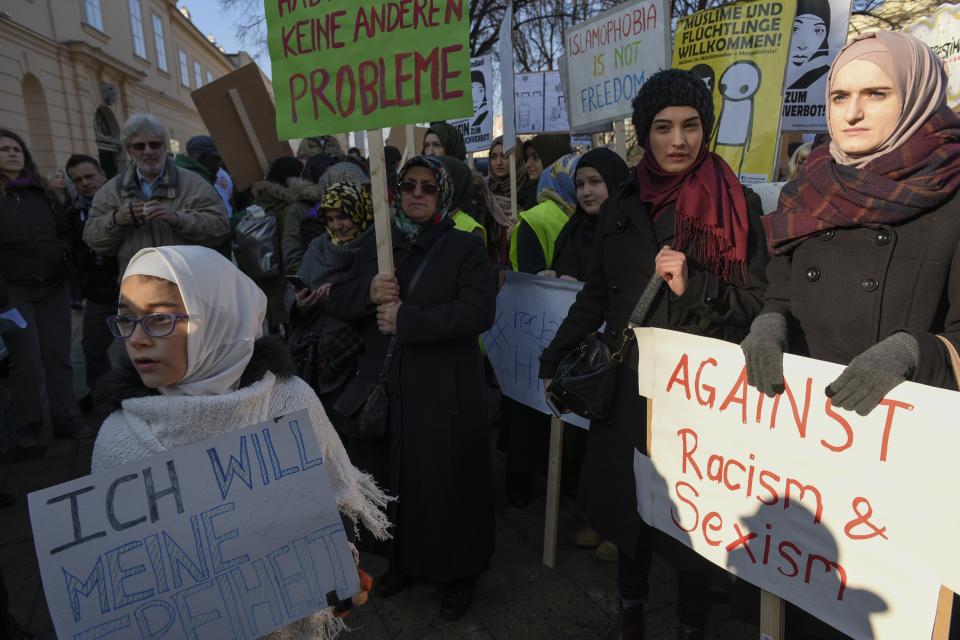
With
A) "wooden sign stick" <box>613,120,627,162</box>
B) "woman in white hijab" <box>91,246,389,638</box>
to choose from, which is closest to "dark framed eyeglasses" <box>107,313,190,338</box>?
"woman in white hijab" <box>91,246,389,638</box>

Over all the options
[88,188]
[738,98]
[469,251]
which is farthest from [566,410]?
[88,188]

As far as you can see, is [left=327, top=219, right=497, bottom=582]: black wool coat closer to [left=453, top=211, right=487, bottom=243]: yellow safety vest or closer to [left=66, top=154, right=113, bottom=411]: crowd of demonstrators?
[left=453, top=211, right=487, bottom=243]: yellow safety vest

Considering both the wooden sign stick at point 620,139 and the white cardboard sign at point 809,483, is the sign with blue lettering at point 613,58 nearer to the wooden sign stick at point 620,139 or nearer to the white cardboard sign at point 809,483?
the wooden sign stick at point 620,139

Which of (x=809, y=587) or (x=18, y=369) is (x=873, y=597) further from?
(x=18, y=369)

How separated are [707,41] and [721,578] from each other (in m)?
3.15

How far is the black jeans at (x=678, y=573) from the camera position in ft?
6.62

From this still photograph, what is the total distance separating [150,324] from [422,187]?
1.38 metres

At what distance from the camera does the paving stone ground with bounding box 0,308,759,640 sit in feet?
8.19

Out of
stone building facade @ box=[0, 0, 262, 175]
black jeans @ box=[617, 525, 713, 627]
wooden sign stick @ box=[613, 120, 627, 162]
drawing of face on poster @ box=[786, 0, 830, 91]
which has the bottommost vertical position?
black jeans @ box=[617, 525, 713, 627]

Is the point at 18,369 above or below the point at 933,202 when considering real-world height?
below

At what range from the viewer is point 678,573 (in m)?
2.10

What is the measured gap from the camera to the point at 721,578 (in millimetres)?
2396

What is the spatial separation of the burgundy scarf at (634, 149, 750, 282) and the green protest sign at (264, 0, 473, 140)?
815 millimetres

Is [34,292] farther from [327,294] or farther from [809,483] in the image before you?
[809,483]
